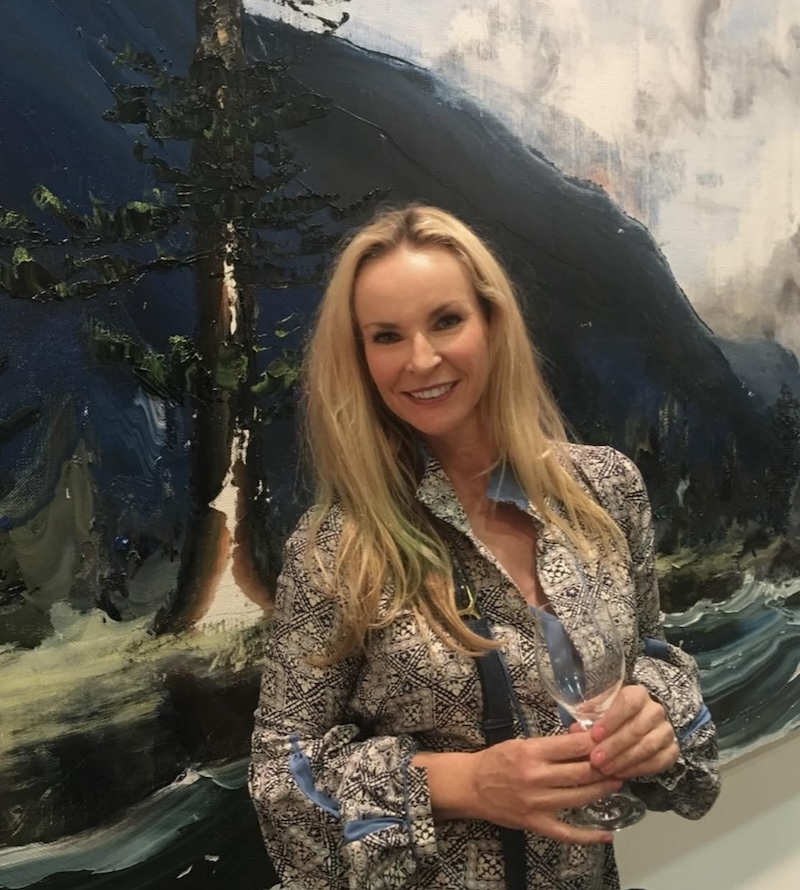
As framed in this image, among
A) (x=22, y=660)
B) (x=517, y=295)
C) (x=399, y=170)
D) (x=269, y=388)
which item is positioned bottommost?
(x=22, y=660)

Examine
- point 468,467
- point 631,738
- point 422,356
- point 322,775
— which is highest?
point 422,356

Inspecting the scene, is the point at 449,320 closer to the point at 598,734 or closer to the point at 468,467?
the point at 468,467

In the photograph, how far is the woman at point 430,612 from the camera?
0.77 m

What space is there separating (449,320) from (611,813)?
50cm

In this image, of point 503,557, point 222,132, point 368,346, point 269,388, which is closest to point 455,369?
point 368,346

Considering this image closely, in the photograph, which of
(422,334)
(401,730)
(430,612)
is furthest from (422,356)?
(401,730)

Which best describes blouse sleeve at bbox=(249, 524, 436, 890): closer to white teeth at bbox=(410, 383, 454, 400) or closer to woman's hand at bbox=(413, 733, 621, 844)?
woman's hand at bbox=(413, 733, 621, 844)

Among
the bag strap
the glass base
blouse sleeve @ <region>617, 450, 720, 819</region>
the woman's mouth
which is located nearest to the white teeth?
the woman's mouth

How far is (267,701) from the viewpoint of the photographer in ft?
2.74

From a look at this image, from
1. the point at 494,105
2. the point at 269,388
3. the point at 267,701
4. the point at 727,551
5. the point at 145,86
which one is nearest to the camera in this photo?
the point at 267,701

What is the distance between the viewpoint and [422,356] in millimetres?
830

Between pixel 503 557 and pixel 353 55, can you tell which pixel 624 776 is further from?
pixel 353 55

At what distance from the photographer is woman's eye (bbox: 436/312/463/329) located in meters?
0.85

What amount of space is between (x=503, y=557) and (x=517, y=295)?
0.55 metres
